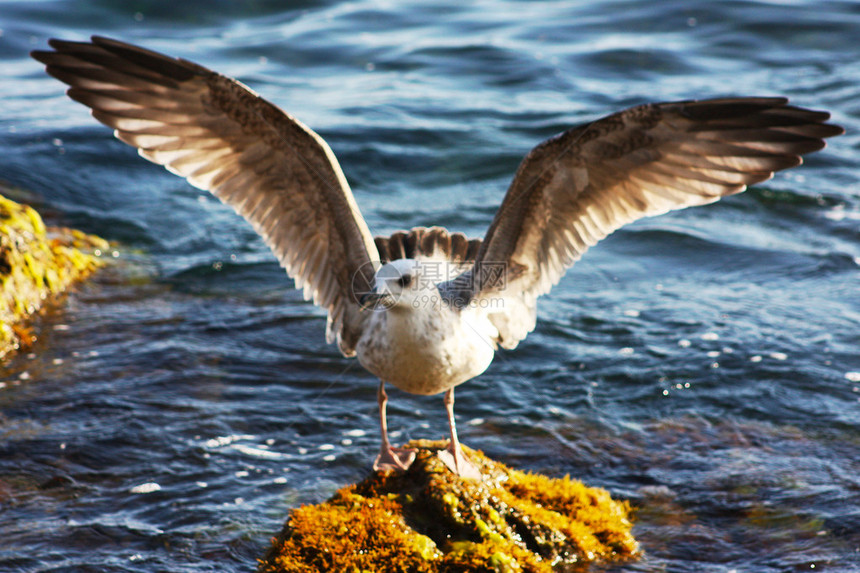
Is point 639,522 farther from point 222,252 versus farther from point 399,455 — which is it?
Result: point 222,252

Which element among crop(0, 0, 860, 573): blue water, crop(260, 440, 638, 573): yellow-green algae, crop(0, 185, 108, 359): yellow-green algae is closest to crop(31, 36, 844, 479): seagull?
crop(260, 440, 638, 573): yellow-green algae

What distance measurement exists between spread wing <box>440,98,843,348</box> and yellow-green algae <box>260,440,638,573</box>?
1.06 meters

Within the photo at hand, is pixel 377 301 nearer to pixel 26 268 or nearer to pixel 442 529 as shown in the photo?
pixel 442 529

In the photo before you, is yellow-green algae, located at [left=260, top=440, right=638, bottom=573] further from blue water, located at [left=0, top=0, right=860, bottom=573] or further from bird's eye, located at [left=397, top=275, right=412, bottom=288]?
bird's eye, located at [left=397, top=275, right=412, bottom=288]

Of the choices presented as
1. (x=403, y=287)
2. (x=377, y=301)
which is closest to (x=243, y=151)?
(x=377, y=301)

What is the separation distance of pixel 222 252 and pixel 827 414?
6433mm

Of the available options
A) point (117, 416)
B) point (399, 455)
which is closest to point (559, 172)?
point (399, 455)

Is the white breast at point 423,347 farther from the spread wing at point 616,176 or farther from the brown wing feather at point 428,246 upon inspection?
the brown wing feather at point 428,246

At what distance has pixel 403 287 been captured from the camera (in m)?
4.55

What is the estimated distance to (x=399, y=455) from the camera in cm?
500

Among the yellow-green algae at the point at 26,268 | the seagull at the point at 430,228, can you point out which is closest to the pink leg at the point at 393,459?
the seagull at the point at 430,228

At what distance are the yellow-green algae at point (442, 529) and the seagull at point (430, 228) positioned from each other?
0.58 feet

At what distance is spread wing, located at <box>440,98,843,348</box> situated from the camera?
15.3 ft

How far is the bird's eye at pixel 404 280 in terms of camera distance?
451 centimetres
